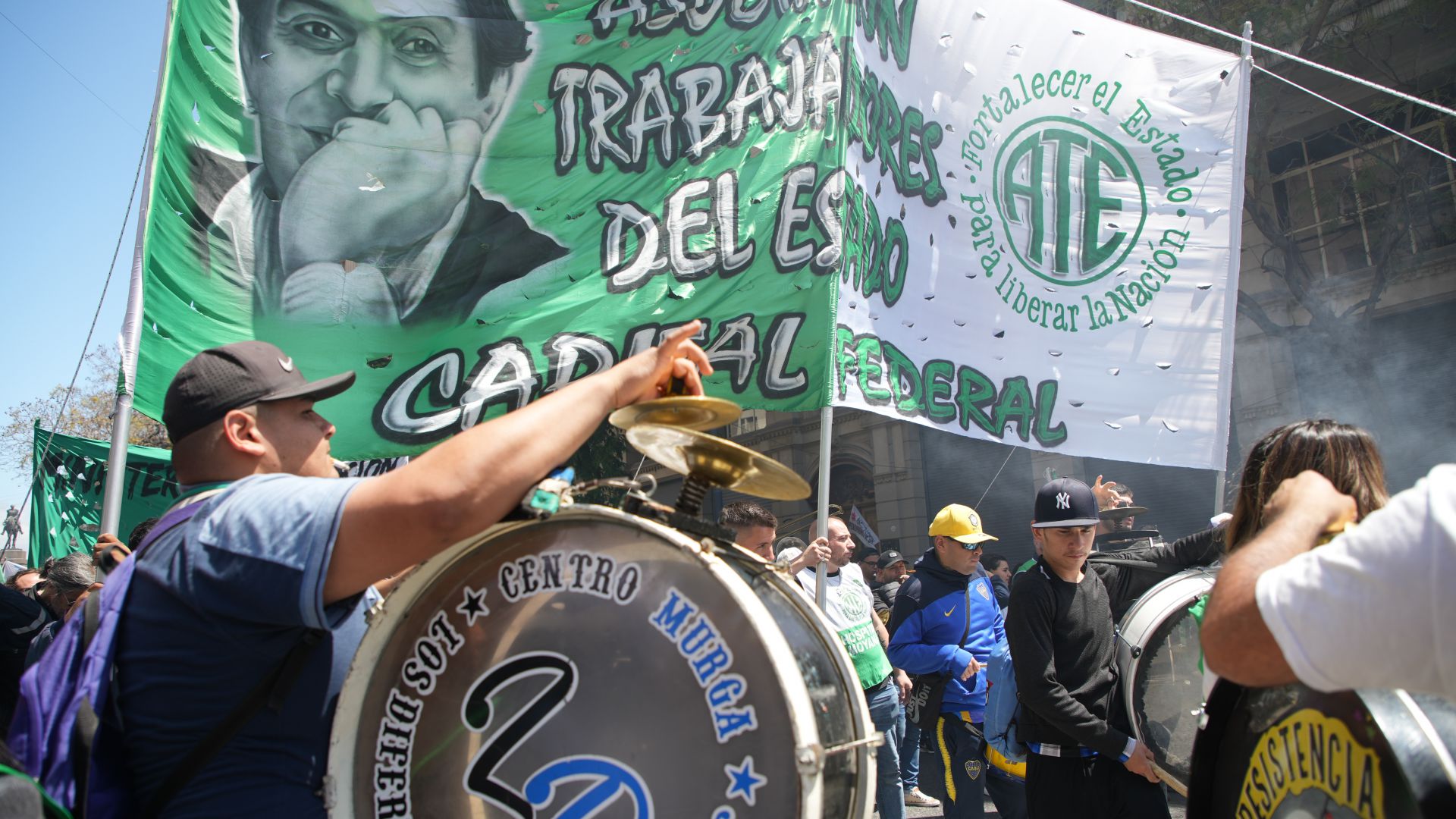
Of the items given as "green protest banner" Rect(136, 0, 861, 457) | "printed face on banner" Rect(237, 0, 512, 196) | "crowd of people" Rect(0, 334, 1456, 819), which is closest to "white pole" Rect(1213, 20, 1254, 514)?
"green protest banner" Rect(136, 0, 861, 457)

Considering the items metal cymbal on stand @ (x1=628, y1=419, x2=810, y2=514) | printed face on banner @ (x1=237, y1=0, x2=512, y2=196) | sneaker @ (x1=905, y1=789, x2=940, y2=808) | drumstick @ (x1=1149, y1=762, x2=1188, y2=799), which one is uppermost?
printed face on banner @ (x1=237, y1=0, x2=512, y2=196)

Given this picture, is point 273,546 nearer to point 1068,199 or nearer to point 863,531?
point 1068,199

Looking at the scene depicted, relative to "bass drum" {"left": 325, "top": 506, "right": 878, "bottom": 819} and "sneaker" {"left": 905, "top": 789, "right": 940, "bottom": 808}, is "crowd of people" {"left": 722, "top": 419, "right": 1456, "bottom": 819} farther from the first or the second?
"bass drum" {"left": 325, "top": 506, "right": 878, "bottom": 819}

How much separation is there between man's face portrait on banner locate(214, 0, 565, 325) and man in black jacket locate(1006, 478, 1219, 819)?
2.58 meters

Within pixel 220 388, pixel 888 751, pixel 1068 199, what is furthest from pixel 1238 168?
pixel 220 388

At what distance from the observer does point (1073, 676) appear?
3.63 meters

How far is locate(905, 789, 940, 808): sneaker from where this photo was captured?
753cm

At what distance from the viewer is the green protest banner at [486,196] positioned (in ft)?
14.1

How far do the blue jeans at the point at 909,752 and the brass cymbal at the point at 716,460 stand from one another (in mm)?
4908

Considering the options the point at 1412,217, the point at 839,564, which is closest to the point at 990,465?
the point at 1412,217

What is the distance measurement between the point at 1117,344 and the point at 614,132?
9.20 feet

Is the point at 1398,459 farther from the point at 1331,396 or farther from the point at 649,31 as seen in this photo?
the point at 649,31

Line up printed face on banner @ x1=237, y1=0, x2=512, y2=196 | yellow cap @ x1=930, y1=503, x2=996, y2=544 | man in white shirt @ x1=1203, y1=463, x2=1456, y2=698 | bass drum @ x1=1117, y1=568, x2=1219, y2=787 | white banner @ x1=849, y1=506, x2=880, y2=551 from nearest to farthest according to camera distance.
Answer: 1. man in white shirt @ x1=1203, y1=463, x2=1456, y2=698
2. bass drum @ x1=1117, y1=568, x2=1219, y2=787
3. printed face on banner @ x1=237, y1=0, x2=512, y2=196
4. yellow cap @ x1=930, y1=503, x2=996, y2=544
5. white banner @ x1=849, y1=506, x2=880, y2=551

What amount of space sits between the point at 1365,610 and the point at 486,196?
4154 mm
